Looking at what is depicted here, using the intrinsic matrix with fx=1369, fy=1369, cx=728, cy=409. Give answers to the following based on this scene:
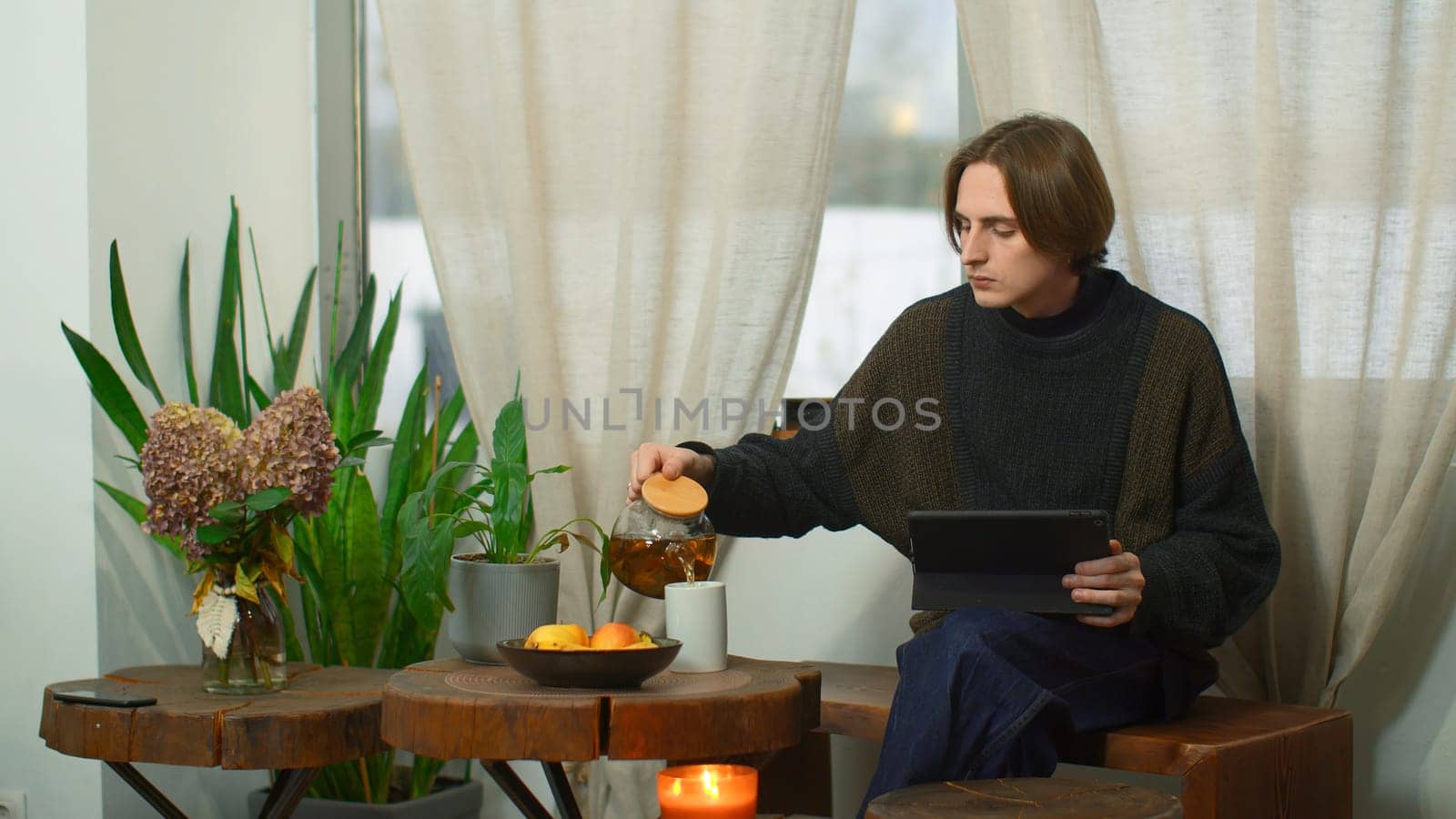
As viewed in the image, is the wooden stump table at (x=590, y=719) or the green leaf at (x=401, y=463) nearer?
the wooden stump table at (x=590, y=719)

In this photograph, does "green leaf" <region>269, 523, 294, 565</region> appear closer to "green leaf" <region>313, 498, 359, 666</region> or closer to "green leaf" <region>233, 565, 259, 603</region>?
"green leaf" <region>233, 565, 259, 603</region>

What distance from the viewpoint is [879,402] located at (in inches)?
86.3

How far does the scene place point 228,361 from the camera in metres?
2.65

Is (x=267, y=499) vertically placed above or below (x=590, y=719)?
above

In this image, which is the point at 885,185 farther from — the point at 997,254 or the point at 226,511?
the point at 226,511

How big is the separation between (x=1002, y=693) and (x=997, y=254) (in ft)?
2.14

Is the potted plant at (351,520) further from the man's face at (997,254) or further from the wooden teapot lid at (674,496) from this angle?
the man's face at (997,254)

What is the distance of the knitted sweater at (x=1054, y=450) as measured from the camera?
1893 mm

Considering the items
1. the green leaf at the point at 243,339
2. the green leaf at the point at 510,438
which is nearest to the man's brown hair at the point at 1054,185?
the green leaf at the point at 510,438

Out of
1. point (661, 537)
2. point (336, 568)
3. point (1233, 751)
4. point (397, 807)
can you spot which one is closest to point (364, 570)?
point (336, 568)

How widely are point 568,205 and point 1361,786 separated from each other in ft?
5.54

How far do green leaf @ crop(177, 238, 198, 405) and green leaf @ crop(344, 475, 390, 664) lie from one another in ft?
1.18

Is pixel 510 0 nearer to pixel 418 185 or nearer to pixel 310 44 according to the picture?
pixel 418 185

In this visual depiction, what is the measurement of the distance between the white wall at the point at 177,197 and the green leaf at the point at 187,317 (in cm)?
2
